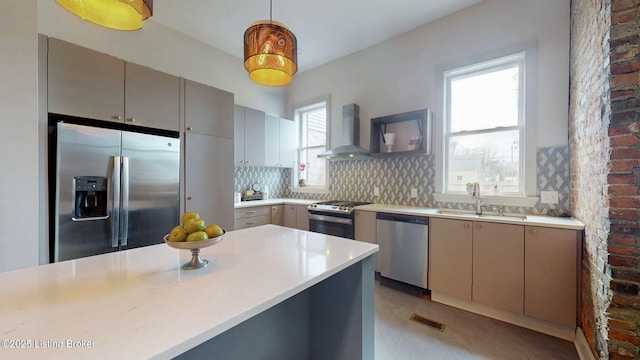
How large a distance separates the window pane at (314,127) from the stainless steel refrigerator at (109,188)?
235cm

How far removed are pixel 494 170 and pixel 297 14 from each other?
115 inches

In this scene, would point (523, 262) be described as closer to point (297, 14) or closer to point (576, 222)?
point (576, 222)

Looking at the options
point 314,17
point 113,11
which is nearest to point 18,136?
point 113,11

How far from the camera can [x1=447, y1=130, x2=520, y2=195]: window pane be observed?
2615 mm

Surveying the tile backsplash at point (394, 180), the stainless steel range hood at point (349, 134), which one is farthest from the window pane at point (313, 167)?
the stainless steel range hood at point (349, 134)

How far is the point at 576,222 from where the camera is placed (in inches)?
77.7

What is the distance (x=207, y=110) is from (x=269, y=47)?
72.4 inches

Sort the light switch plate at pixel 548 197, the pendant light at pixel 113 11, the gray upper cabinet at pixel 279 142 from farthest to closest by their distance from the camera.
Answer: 1. the gray upper cabinet at pixel 279 142
2. the light switch plate at pixel 548 197
3. the pendant light at pixel 113 11

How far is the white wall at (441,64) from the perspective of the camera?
7.70 ft

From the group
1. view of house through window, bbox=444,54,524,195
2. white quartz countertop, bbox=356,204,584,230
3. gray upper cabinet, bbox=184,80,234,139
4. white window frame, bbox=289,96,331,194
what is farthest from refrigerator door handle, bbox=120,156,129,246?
view of house through window, bbox=444,54,524,195

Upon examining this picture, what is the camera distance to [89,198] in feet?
7.02

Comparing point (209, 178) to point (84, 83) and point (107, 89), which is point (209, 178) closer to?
point (107, 89)

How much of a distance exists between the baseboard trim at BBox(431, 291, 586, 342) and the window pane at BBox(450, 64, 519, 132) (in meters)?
1.88

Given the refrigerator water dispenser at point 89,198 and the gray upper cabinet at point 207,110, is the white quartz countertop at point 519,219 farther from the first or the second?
the refrigerator water dispenser at point 89,198
